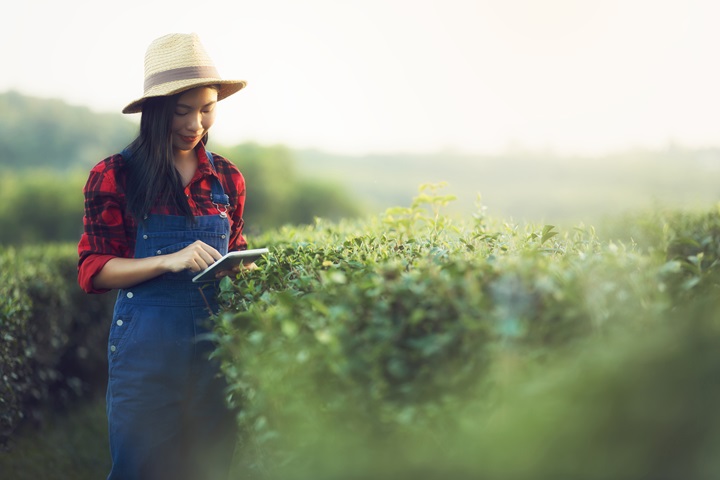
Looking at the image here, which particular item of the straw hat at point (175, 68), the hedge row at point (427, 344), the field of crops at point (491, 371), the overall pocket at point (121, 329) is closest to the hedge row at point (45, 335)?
the overall pocket at point (121, 329)

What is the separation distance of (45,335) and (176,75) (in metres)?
3.53

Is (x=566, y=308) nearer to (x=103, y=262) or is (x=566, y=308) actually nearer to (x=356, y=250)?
(x=356, y=250)

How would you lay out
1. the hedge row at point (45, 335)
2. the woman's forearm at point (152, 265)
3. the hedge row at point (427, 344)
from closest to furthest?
the hedge row at point (427, 344) < the woman's forearm at point (152, 265) < the hedge row at point (45, 335)

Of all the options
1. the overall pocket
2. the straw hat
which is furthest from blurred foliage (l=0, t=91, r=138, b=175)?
the overall pocket

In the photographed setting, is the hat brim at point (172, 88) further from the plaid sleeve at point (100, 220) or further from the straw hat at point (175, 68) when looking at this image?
the plaid sleeve at point (100, 220)

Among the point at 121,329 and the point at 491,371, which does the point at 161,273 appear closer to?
the point at 121,329

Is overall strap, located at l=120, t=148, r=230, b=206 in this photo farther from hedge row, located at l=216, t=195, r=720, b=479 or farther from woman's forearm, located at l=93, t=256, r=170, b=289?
hedge row, located at l=216, t=195, r=720, b=479

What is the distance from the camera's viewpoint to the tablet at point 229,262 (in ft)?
8.91

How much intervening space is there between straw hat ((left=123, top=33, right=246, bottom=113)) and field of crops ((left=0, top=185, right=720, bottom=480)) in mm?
1146

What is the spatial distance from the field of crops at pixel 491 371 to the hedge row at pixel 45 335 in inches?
120

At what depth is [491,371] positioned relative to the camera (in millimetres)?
1748

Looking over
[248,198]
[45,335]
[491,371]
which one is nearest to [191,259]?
[491,371]

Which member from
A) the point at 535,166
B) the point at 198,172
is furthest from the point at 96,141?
the point at 198,172

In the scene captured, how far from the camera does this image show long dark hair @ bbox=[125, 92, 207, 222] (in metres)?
2.98
